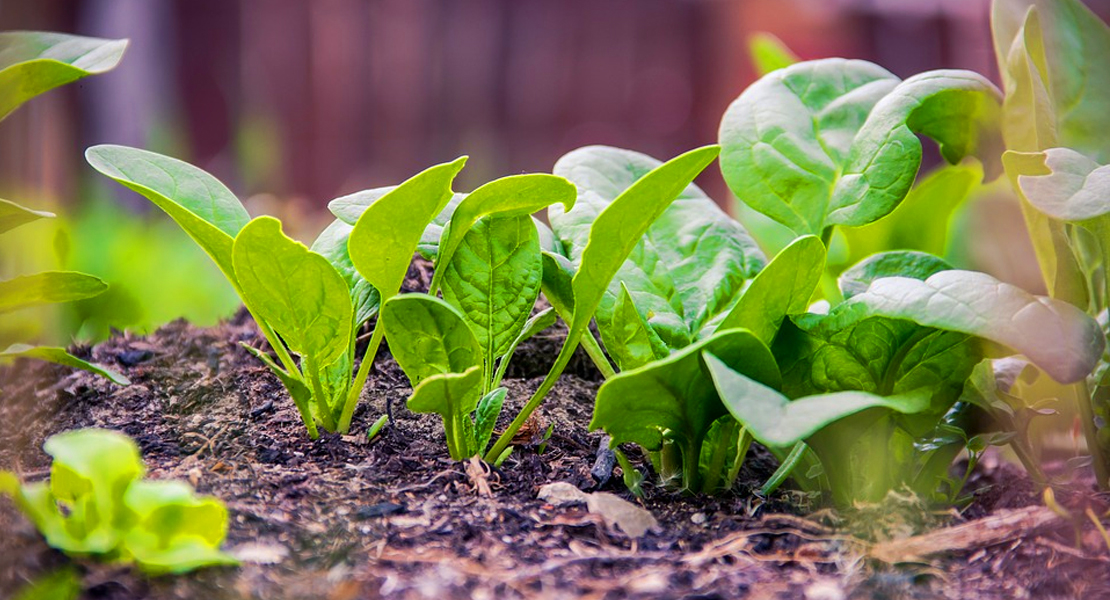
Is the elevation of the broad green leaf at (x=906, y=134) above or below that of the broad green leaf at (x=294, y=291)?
above

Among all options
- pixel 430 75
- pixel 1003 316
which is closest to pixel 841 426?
pixel 1003 316

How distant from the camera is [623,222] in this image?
81 centimetres

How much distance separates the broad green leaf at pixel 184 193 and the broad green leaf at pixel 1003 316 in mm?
626

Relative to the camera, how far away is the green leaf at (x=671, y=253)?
95cm

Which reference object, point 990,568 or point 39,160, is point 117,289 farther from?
point 990,568

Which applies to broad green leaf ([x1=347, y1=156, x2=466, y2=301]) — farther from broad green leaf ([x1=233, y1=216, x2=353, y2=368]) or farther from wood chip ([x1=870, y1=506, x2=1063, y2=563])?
wood chip ([x1=870, y1=506, x2=1063, y2=563])

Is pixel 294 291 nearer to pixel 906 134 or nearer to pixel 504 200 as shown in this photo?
pixel 504 200

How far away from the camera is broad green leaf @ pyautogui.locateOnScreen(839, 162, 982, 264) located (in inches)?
55.0

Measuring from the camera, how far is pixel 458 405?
2.82 feet

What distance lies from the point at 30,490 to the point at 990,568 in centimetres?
79

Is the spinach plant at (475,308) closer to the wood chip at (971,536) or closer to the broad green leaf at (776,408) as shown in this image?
the broad green leaf at (776,408)

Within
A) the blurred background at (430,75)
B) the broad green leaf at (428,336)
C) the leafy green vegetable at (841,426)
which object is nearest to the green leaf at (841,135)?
the leafy green vegetable at (841,426)

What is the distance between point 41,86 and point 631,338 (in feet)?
2.03

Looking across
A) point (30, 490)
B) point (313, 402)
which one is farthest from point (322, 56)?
point (30, 490)
